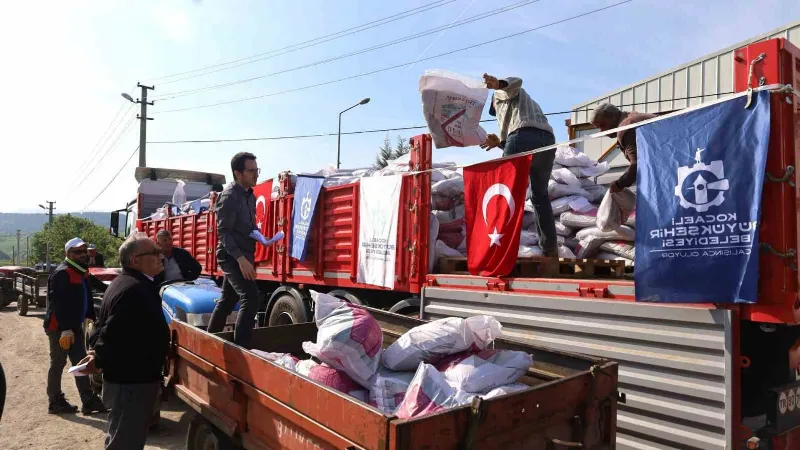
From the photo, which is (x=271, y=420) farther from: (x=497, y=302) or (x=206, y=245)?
(x=206, y=245)

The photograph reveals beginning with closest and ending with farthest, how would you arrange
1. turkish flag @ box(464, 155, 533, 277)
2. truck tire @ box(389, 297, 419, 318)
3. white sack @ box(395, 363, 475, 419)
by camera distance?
1. white sack @ box(395, 363, 475, 419)
2. turkish flag @ box(464, 155, 533, 277)
3. truck tire @ box(389, 297, 419, 318)

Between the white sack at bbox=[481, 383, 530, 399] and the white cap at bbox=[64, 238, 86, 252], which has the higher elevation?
the white cap at bbox=[64, 238, 86, 252]

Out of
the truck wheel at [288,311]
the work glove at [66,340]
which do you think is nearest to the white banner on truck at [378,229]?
the truck wheel at [288,311]

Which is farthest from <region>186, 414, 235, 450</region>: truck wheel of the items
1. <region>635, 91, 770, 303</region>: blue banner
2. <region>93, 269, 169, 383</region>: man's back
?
<region>635, 91, 770, 303</region>: blue banner

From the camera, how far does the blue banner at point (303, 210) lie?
6.16 metres

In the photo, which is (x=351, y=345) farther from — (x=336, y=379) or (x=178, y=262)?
(x=178, y=262)

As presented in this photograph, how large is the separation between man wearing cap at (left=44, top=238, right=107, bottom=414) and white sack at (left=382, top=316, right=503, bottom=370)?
4.10 metres

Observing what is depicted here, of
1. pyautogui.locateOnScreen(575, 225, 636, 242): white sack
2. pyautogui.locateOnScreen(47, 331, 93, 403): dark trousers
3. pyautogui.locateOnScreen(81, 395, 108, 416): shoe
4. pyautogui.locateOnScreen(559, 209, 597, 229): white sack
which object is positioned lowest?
pyautogui.locateOnScreen(81, 395, 108, 416): shoe

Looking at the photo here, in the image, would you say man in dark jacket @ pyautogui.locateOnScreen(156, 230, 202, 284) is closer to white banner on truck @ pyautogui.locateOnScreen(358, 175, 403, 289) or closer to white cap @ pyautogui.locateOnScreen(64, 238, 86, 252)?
white cap @ pyautogui.locateOnScreen(64, 238, 86, 252)

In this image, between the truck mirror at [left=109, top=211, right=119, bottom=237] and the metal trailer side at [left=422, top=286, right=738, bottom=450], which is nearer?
the metal trailer side at [left=422, top=286, right=738, bottom=450]

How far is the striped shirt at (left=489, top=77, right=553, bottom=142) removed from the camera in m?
4.80

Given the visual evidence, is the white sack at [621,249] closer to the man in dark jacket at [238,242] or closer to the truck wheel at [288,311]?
the man in dark jacket at [238,242]

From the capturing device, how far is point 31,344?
979cm

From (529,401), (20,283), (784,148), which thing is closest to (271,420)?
(529,401)
